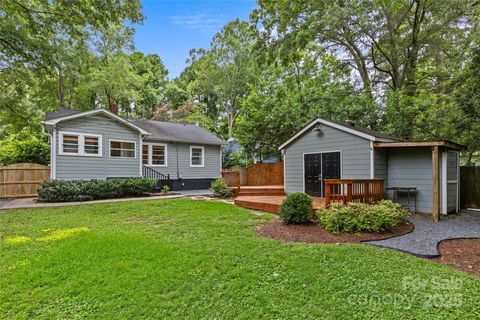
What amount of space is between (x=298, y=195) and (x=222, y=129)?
23.1 meters

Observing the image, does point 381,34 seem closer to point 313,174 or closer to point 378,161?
point 378,161

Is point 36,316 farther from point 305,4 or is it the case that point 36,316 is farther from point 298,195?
point 305,4

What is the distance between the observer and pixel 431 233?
5.79m

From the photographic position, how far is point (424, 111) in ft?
36.3

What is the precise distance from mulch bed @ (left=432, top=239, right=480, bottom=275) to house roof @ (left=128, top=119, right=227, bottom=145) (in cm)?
1287

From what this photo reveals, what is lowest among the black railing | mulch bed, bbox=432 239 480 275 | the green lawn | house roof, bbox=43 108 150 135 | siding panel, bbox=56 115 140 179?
mulch bed, bbox=432 239 480 275

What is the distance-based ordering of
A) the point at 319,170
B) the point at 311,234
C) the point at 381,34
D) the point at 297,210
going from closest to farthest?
the point at 311,234 < the point at 297,210 < the point at 319,170 < the point at 381,34

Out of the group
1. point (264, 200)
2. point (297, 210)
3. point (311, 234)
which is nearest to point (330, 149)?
point (264, 200)

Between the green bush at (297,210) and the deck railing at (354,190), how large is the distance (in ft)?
2.31

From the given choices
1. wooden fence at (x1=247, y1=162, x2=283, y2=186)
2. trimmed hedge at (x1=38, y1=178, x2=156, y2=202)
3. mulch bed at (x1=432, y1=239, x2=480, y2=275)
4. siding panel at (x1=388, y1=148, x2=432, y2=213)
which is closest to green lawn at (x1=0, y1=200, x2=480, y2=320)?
mulch bed at (x1=432, y1=239, x2=480, y2=275)

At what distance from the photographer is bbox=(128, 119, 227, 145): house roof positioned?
1478 centimetres

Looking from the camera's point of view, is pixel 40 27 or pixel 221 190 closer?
pixel 40 27

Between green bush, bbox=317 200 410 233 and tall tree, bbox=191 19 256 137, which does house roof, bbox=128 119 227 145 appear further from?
green bush, bbox=317 200 410 233

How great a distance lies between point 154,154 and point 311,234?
11236mm
